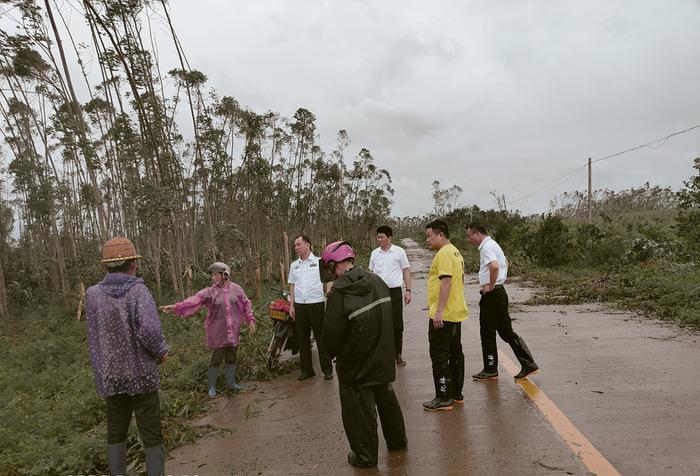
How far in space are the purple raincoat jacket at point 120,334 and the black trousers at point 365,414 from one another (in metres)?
1.35

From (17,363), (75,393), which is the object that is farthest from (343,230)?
(75,393)

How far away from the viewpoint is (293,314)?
617cm

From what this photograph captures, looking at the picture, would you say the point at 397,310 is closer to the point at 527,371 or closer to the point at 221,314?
the point at 527,371

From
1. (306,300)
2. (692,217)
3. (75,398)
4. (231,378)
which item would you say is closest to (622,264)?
(692,217)

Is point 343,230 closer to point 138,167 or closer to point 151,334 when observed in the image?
point 138,167

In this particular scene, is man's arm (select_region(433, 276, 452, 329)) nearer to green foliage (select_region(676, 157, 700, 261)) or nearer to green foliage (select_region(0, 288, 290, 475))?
green foliage (select_region(0, 288, 290, 475))

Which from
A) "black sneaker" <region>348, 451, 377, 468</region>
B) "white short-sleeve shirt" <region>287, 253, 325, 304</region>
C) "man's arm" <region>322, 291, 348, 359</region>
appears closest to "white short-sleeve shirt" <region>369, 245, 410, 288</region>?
"white short-sleeve shirt" <region>287, 253, 325, 304</region>

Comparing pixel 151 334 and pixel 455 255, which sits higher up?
pixel 455 255

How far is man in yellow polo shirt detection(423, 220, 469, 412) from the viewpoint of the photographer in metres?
4.33

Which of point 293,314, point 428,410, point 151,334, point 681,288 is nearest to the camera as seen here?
point 151,334

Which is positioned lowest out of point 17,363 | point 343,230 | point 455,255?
point 17,363

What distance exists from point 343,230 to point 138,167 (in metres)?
25.1

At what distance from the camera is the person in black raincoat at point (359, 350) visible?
11.1 feet

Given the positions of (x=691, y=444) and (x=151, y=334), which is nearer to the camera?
(x=151, y=334)
